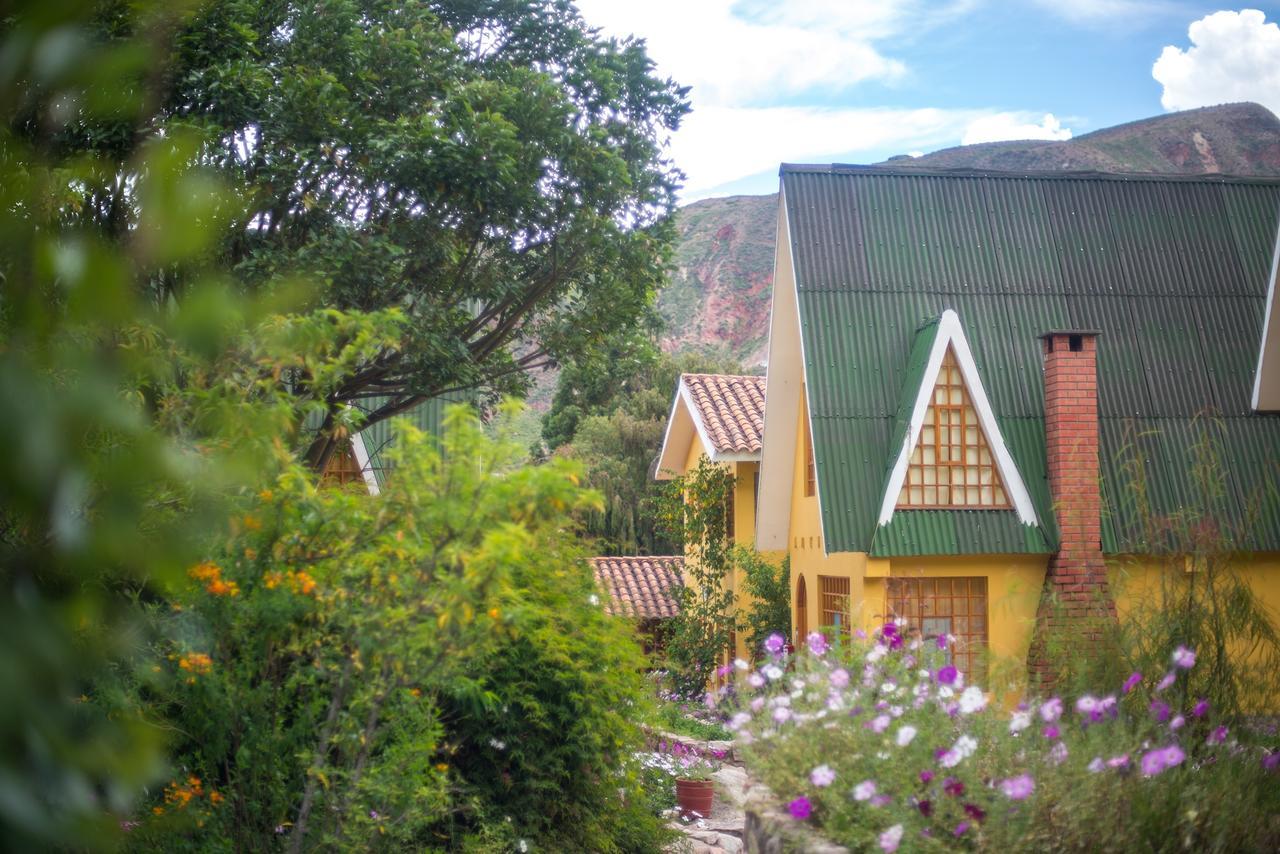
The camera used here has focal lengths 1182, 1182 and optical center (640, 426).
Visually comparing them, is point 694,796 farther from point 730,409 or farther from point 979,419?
point 730,409

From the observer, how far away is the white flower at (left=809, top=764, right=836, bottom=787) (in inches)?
200

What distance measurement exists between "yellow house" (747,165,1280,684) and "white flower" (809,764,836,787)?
7960 millimetres

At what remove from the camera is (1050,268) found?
626 inches

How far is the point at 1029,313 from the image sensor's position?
1540cm

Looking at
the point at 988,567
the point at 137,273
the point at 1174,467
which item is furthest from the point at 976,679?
the point at 1174,467

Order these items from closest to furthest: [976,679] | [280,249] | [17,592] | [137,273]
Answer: [17,592] < [137,273] < [976,679] < [280,249]

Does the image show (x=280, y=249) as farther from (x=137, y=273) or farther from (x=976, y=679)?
(x=137, y=273)

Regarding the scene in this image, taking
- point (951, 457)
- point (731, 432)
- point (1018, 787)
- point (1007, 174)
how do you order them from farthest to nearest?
point (731, 432) → point (1007, 174) → point (951, 457) → point (1018, 787)

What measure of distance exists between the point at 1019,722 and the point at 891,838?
0.90 metres

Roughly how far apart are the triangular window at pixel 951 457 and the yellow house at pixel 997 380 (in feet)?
0.08

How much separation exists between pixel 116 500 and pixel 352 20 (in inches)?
575

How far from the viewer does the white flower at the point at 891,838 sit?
4.59 meters

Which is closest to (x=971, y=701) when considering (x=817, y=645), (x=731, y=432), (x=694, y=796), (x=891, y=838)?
(x=891, y=838)

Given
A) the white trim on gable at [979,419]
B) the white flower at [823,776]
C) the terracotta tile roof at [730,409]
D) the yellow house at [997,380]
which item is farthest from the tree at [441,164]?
the white flower at [823,776]
